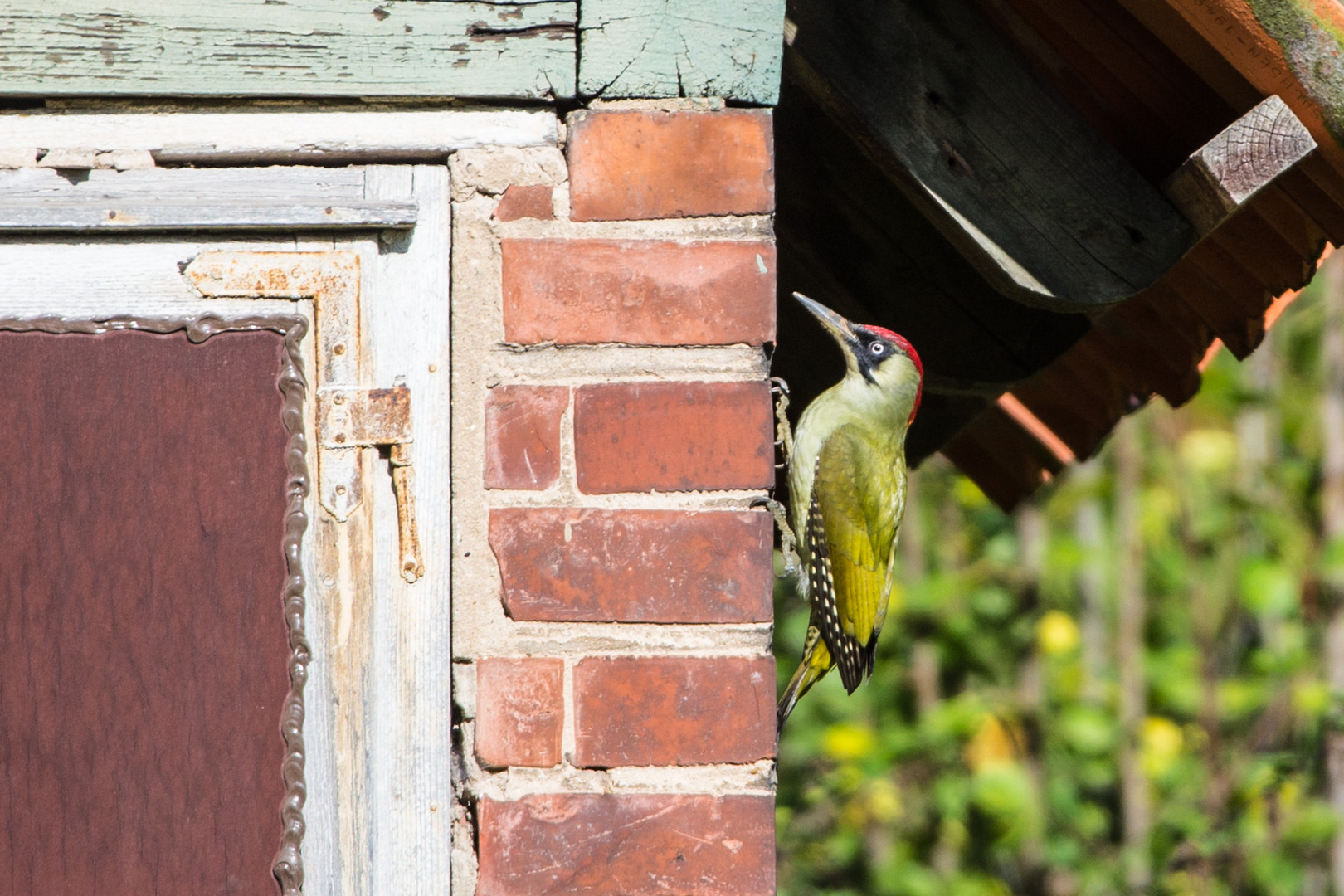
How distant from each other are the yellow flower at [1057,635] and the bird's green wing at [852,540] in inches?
104

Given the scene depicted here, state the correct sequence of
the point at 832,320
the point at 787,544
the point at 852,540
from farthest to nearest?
the point at 787,544 < the point at 852,540 < the point at 832,320

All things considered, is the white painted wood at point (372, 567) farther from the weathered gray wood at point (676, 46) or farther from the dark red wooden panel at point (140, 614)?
the weathered gray wood at point (676, 46)

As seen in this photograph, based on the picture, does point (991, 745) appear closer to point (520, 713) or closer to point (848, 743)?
point (848, 743)

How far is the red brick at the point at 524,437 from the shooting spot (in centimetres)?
133

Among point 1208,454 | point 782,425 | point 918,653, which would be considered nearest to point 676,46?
point 782,425

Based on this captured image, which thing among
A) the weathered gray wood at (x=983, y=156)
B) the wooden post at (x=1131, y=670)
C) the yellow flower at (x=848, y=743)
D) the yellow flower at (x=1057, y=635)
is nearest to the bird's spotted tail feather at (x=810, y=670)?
the weathered gray wood at (x=983, y=156)

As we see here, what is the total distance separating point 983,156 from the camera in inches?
61.3

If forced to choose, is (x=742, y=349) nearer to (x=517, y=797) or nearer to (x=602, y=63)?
(x=602, y=63)

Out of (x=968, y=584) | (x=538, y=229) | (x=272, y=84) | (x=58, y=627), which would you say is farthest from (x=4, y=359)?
(x=968, y=584)

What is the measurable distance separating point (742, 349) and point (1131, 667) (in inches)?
167

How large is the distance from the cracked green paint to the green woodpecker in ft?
3.13

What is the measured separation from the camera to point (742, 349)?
4.42ft

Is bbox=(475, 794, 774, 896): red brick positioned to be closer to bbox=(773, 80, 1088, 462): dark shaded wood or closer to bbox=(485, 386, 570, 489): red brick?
bbox=(485, 386, 570, 489): red brick

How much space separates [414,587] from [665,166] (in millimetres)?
518
